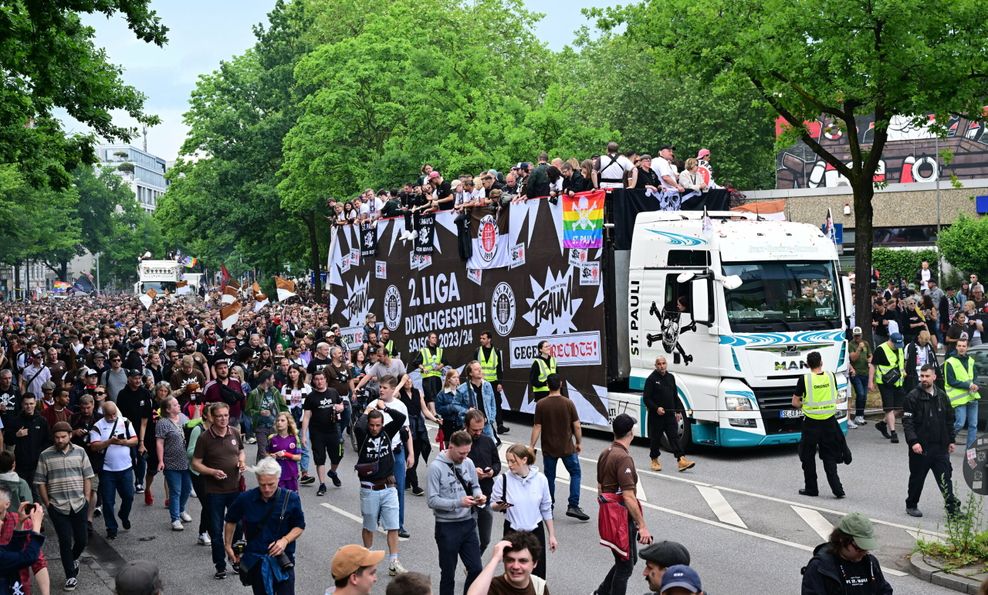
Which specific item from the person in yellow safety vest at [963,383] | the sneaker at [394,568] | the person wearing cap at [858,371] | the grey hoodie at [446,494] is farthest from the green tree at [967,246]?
the grey hoodie at [446,494]

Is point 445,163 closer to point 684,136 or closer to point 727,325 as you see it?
point 684,136

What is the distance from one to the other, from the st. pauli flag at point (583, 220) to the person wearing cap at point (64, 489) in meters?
8.97

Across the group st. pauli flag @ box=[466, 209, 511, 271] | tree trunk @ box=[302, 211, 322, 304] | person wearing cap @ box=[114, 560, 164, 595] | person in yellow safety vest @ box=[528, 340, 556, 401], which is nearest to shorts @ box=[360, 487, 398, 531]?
person wearing cap @ box=[114, 560, 164, 595]

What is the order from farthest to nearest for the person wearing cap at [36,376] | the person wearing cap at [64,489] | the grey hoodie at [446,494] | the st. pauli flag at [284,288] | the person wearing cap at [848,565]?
the st. pauli flag at [284,288]
the person wearing cap at [36,376]
the person wearing cap at [64,489]
the grey hoodie at [446,494]
the person wearing cap at [848,565]

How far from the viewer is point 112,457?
1301 cm

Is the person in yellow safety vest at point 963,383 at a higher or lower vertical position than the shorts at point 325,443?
higher

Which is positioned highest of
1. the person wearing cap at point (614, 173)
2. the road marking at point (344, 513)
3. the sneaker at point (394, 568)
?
the person wearing cap at point (614, 173)

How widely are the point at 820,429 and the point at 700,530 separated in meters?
2.50

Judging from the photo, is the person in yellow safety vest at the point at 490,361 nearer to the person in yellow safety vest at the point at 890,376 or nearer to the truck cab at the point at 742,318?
the truck cab at the point at 742,318

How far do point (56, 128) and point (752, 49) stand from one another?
13.0m

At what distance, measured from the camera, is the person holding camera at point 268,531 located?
845 centimetres

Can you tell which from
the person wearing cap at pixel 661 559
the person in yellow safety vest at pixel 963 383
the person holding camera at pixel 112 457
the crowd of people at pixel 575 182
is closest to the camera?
the person wearing cap at pixel 661 559

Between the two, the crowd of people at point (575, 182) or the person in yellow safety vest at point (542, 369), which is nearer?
the person in yellow safety vest at point (542, 369)

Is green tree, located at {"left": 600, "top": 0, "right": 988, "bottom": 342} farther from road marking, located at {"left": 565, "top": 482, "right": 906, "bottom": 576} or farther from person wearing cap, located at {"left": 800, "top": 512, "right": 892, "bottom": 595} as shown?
person wearing cap, located at {"left": 800, "top": 512, "right": 892, "bottom": 595}
